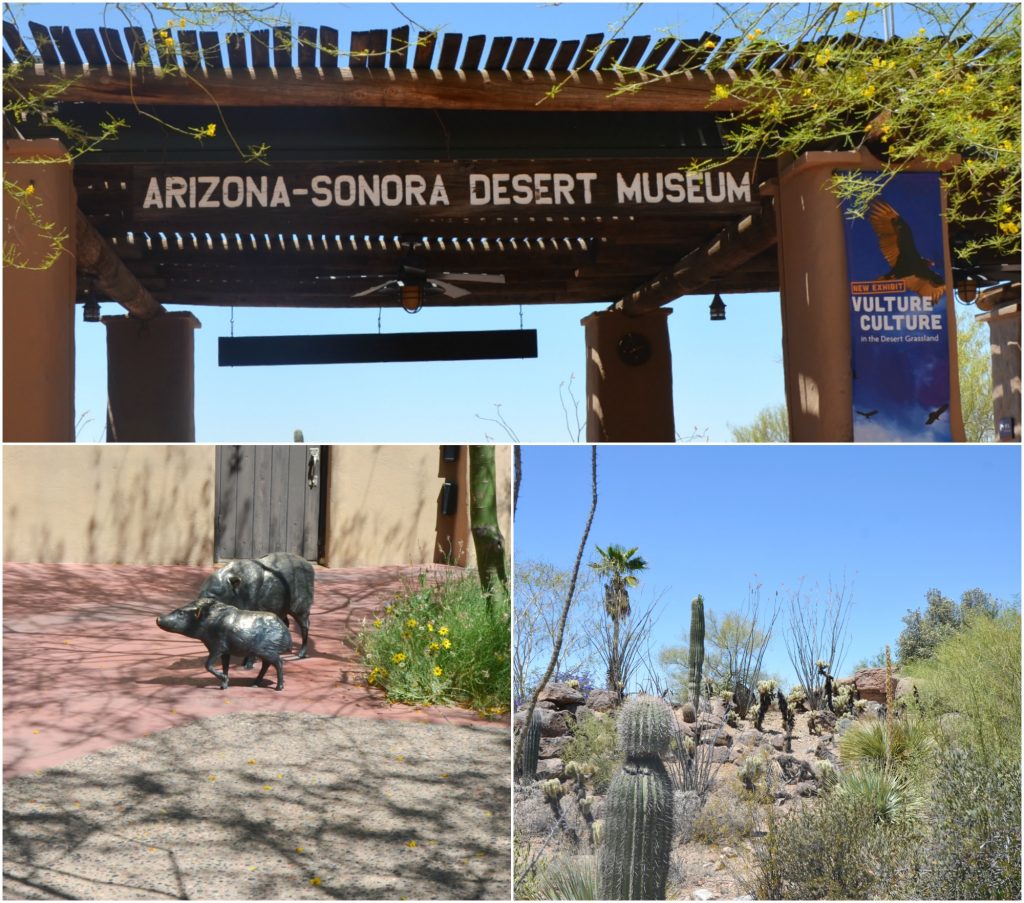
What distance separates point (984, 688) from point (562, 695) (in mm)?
1719

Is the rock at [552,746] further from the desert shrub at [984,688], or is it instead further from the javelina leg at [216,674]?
the javelina leg at [216,674]

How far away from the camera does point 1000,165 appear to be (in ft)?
18.6

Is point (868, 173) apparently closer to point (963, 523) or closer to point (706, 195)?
point (706, 195)

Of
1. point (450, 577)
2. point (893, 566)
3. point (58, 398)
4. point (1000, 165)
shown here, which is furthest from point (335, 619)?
point (1000, 165)

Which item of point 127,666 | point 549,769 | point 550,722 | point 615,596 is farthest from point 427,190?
point 549,769

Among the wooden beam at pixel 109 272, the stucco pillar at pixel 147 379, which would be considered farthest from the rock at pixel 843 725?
the stucco pillar at pixel 147 379

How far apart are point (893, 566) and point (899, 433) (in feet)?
14.1

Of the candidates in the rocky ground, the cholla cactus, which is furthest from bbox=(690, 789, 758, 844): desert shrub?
the cholla cactus

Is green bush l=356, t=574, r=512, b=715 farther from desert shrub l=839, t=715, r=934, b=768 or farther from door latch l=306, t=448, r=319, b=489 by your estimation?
desert shrub l=839, t=715, r=934, b=768

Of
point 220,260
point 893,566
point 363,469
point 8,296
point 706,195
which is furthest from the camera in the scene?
point 220,260

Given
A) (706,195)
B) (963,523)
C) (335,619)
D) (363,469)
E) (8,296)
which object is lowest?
(335,619)

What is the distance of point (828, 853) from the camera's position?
421cm

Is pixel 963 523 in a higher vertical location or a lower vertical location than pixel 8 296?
lower

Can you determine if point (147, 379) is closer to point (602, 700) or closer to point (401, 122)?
point (401, 122)
